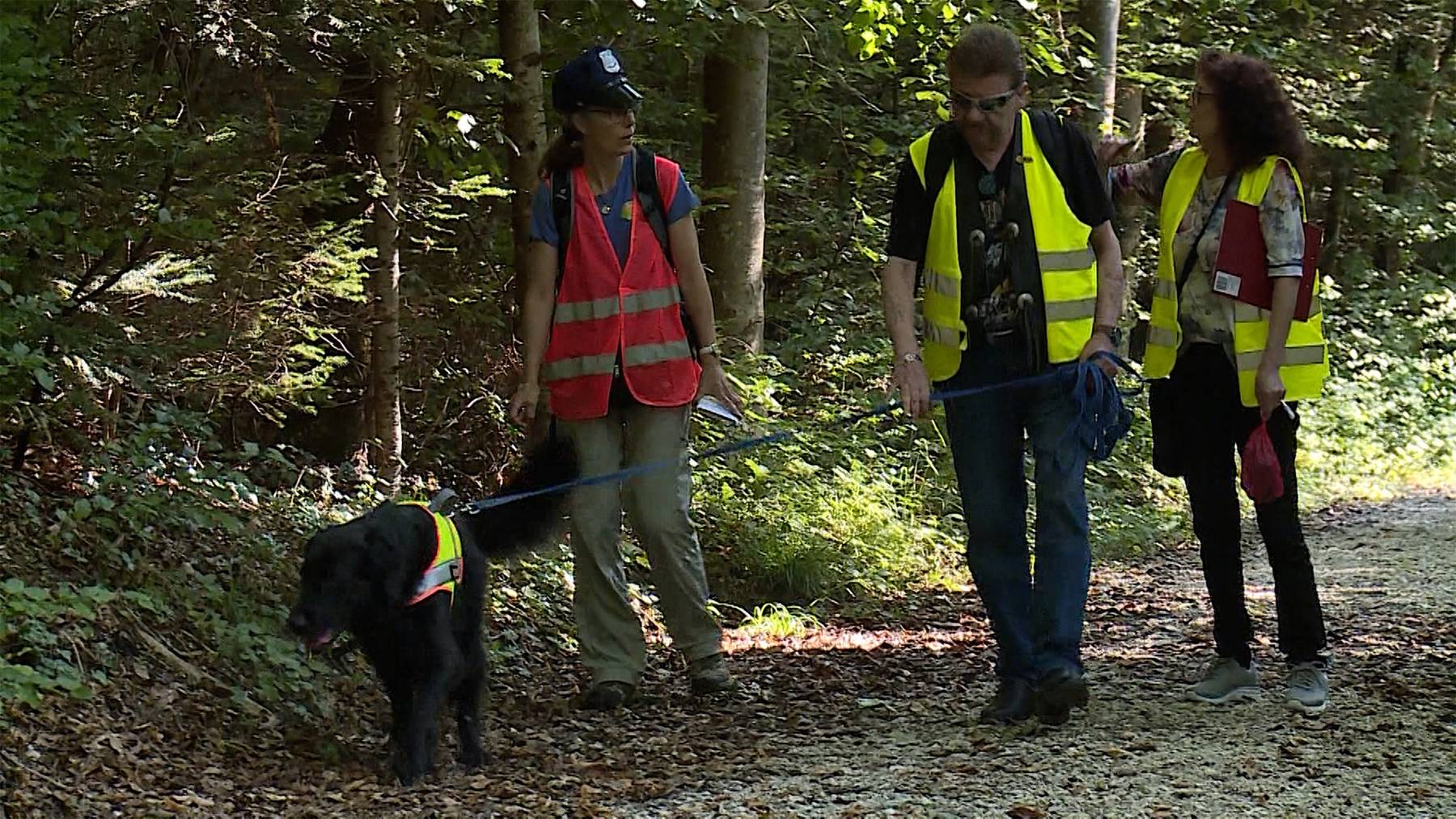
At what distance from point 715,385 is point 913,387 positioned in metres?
0.86

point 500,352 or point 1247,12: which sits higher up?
point 1247,12

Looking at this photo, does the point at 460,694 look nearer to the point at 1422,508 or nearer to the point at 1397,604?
the point at 1397,604

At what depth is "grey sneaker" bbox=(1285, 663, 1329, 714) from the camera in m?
4.79

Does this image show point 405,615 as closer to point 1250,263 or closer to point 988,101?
point 988,101

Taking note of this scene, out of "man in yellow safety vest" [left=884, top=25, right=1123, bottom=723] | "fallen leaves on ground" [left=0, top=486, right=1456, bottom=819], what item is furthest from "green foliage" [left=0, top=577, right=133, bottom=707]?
"man in yellow safety vest" [left=884, top=25, right=1123, bottom=723]

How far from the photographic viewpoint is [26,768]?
3785 millimetres

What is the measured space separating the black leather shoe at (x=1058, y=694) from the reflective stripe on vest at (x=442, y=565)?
74.4 inches

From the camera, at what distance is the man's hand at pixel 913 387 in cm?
465

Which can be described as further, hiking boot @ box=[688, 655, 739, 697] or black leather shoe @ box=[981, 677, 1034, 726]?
hiking boot @ box=[688, 655, 739, 697]

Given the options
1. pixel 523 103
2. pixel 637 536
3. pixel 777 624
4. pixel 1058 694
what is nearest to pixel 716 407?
pixel 637 536

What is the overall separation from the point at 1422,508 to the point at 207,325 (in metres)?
9.21

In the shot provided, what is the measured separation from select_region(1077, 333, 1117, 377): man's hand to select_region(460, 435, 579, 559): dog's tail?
5.97ft

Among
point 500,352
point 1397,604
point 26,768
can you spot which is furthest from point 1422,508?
point 26,768

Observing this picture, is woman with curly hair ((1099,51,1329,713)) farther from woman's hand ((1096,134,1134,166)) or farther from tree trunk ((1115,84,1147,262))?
tree trunk ((1115,84,1147,262))
